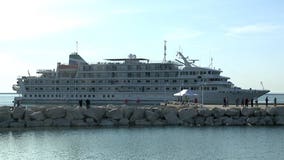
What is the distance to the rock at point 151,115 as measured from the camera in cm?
4506

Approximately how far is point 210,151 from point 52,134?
14182mm

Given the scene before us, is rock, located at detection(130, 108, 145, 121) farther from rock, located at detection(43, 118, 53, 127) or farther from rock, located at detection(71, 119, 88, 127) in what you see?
rock, located at detection(43, 118, 53, 127)

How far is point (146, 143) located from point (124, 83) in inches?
2021

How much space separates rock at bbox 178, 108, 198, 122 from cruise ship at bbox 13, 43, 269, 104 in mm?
29002

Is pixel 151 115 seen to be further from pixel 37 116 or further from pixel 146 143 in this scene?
pixel 146 143

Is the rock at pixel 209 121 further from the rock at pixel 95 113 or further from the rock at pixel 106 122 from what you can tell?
the rock at pixel 95 113

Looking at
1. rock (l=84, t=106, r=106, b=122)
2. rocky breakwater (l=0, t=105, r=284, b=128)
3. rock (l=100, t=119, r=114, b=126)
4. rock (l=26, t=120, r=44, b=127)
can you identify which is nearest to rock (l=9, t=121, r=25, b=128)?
rocky breakwater (l=0, t=105, r=284, b=128)

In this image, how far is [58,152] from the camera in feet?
100

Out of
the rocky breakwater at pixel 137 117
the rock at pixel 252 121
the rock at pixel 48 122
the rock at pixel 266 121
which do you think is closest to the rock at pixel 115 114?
the rocky breakwater at pixel 137 117

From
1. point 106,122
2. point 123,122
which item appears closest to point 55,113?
point 106,122

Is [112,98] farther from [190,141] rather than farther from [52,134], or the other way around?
[190,141]

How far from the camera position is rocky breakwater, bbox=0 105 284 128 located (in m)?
43.8

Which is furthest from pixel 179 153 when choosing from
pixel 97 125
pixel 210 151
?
pixel 97 125

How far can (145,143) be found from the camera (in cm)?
3362
